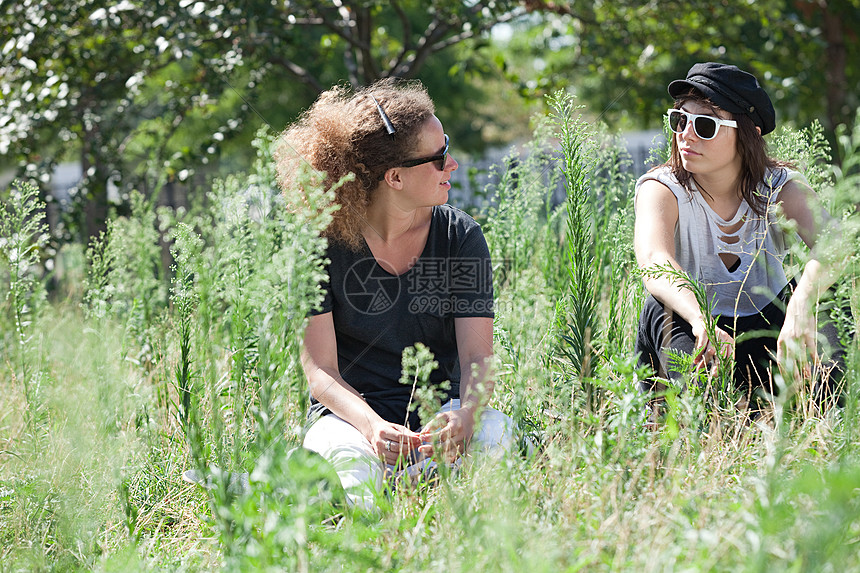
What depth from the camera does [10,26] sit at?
4.74 m

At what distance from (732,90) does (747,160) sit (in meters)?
0.26

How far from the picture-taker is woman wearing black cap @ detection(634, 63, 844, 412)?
102 inches

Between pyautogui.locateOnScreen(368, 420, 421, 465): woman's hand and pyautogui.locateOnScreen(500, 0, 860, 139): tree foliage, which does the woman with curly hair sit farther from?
pyautogui.locateOnScreen(500, 0, 860, 139): tree foliage

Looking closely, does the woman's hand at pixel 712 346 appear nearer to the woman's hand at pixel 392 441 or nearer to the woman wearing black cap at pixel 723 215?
the woman wearing black cap at pixel 723 215

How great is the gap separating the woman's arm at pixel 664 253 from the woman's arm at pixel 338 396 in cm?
89

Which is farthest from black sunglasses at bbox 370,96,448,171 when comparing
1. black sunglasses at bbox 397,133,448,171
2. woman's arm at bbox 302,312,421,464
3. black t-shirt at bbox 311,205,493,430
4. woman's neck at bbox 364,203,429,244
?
woman's arm at bbox 302,312,421,464

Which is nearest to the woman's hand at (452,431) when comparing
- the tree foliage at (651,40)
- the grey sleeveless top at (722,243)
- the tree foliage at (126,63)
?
the grey sleeveless top at (722,243)

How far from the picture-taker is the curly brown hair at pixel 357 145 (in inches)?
98.1

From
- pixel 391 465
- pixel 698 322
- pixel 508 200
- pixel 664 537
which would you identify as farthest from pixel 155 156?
pixel 664 537

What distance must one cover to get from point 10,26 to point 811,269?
188 inches

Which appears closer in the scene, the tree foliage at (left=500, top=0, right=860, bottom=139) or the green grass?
the green grass

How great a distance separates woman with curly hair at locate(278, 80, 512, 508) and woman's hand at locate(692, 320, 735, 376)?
64 centimetres

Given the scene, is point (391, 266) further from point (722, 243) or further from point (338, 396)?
point (722, 243)

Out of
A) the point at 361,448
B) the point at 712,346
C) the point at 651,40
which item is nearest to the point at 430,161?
the point at 361,448
